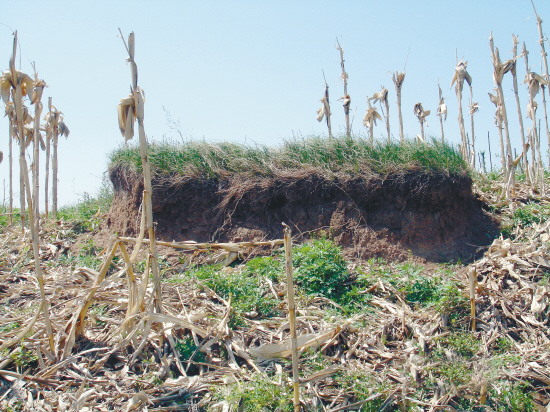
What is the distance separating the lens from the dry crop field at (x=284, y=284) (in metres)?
3.75

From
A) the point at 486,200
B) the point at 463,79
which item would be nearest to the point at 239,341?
the point at 486,200

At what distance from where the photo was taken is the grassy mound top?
279 inches

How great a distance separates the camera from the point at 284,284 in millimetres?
5547

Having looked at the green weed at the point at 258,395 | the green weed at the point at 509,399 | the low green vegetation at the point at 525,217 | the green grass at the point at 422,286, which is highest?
the low green vegetation at the point at 525,217

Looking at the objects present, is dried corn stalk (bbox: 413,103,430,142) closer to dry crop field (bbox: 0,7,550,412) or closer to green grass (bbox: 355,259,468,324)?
dry crop field (bbox: 0,7,550,412)

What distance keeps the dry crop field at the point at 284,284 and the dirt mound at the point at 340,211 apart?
0.03 metres

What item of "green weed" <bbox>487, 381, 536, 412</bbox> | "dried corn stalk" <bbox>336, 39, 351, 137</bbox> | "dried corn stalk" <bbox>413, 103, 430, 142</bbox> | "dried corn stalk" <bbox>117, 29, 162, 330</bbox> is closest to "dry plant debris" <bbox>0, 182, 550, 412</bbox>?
"green weed" <bbox>487, 381, 536, 412</bbox>

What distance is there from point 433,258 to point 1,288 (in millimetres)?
6660

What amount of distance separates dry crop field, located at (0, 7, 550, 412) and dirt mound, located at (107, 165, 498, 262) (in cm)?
3

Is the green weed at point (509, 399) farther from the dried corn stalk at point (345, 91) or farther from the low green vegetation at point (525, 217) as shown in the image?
the dried corn stalk at point (345, 91)

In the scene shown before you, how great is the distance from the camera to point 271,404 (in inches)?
136

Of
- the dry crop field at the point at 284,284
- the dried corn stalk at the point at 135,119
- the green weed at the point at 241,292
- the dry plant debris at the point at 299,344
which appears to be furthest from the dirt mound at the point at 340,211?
the dried corn stalk at the point at 135,119

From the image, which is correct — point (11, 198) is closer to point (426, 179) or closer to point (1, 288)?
point (1, 288)

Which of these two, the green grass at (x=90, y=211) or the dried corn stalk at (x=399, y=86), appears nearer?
the green grass at (x=90, y=211)
